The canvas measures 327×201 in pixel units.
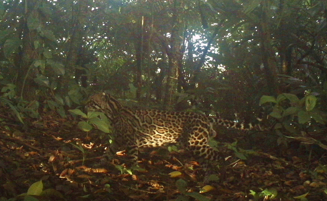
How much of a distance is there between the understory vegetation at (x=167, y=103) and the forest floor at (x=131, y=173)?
0.6 inches

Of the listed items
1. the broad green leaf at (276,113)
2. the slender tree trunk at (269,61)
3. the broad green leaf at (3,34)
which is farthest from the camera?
the slender tree trunk at (269,61)

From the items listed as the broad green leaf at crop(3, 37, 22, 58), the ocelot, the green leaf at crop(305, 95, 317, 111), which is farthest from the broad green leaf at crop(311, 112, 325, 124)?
the broad green leaf at crop(3, 37, 22, 58)

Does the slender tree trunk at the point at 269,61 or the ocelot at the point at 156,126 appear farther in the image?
the ocelot at the point at 156,126

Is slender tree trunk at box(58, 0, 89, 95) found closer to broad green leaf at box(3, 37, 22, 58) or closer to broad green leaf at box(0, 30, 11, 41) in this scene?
broad green leaf at box(3, 37, 22, 58)

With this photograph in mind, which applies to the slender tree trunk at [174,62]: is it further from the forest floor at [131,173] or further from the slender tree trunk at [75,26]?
the forest floor at [131,173]

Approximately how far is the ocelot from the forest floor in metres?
0.24

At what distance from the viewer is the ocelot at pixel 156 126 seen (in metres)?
5.36

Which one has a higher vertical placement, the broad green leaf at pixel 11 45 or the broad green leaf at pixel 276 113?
the broad green leaf at pixel 11 45

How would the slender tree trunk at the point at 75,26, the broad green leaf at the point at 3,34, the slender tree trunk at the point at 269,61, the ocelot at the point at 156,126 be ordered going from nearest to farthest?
1. the broad green leaf at the point at 3,34
2. the slender tree trunk at the point at 269,61
3. the ocelot at the point at 156,126
4. the slender tree trunk at the point at 75,26

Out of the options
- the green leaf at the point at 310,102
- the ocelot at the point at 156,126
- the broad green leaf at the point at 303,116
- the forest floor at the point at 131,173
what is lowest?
the forest floor at the point at 131,173

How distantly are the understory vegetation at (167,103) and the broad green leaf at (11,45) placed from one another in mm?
11

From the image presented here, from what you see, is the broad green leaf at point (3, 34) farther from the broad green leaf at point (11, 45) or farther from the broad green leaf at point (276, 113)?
the broad green leaf at point (276, 113)

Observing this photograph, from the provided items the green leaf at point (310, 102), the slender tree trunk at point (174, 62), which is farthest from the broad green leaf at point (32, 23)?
the green leaf at point (310, 102)

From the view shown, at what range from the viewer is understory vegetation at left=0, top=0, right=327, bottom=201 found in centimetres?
379
